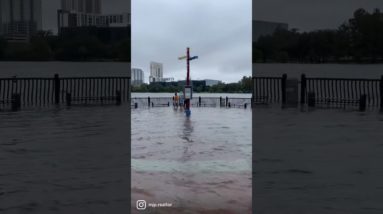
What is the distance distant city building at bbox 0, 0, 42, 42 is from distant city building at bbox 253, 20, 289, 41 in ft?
11.1

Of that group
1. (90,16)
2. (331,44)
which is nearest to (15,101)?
(90,16)

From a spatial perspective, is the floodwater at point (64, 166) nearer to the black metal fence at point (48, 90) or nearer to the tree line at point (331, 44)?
the tree line at point (331, 44)

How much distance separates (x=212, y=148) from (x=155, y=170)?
1.74m

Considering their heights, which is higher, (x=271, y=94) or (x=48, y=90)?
(x=48, y=90)

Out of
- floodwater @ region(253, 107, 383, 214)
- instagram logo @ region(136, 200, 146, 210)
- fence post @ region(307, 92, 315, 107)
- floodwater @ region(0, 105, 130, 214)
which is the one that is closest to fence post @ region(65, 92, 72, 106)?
floodwater @ region(0, 105, 130, 214)

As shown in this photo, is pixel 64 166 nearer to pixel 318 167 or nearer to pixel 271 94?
pixel 318 167

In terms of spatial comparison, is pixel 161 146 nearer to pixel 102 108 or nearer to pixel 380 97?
pixel 102 108

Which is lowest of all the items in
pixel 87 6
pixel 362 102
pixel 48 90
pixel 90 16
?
pixel 362 102

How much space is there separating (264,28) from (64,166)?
6.49ft

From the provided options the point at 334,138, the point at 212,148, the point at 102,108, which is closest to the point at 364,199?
the point at 212,148

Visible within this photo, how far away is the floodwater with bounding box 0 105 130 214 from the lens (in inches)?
108

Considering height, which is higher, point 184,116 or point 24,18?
point 24,18

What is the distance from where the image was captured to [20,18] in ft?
20.0

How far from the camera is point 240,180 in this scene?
2.72m
